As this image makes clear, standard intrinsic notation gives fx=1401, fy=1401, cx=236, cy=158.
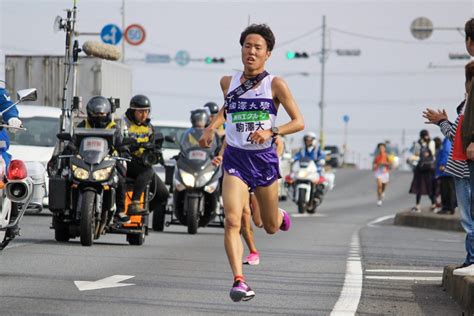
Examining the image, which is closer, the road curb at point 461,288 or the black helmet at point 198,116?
the road curb at point 461,288

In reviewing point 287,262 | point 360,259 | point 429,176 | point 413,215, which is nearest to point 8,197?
point 287,262

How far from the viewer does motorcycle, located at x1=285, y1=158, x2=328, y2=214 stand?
112 ft

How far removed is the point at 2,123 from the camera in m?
12.2

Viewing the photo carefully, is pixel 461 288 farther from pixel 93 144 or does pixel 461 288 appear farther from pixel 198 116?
pixel 198 116

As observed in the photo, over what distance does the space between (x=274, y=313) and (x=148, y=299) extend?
1134mm

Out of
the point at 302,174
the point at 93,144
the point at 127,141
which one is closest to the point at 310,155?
the point at 302,174

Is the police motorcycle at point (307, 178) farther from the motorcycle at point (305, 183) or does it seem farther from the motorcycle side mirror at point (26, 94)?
the motorcycle side mirror at point (26, 94)

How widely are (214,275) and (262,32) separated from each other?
3.15m

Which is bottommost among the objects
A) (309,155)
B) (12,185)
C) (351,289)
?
(309,155)

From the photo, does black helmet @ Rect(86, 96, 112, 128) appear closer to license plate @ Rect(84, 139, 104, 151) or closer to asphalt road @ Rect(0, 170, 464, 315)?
license plate @ Rect(84, 139, 104, 151)

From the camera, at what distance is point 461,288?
1077 cm

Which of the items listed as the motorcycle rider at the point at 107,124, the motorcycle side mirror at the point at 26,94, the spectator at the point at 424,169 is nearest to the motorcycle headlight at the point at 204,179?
the motorcycle rider at the point at 107,124

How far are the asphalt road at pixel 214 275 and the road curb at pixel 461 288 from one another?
0.09m

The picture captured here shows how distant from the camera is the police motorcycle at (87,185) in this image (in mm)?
15969
